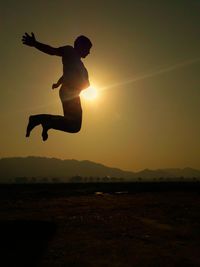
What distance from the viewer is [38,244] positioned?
33.8 ft

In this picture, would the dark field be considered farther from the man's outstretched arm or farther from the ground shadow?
the man's outstretched arm

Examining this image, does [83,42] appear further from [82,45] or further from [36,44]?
[36,44]

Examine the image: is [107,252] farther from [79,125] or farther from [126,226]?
[126,226]

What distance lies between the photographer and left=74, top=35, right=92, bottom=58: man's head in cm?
812

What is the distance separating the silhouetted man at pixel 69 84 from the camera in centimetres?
787

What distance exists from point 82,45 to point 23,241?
216 inches

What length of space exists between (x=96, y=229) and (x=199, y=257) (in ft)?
15.8

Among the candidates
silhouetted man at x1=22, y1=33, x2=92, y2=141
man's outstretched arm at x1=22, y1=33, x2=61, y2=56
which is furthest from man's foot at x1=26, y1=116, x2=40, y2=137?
man's outstretched arm at x1=22, y1=33, x2=61, y2=56

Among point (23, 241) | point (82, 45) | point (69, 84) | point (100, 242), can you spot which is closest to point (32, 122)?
point (69, 84)

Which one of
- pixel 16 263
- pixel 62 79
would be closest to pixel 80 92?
pixel 62 79

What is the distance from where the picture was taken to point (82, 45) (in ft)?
26.7

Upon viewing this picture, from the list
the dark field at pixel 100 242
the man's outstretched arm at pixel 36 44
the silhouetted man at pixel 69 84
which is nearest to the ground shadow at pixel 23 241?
the dark field at pixel 100 242

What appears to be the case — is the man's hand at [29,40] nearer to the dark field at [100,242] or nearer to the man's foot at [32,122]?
the man's foot at [32,122]

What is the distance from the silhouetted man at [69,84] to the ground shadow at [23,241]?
2673 mm
